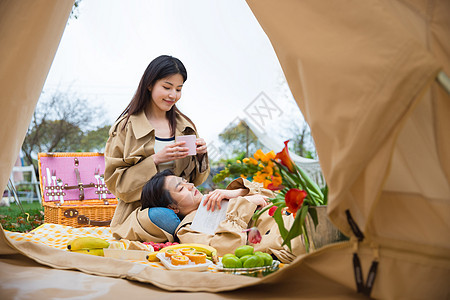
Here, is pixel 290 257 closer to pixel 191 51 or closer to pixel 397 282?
pixel 397 282

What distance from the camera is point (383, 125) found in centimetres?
92

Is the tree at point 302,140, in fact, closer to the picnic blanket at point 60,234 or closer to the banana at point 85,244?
the picnic blanket at point 60,234

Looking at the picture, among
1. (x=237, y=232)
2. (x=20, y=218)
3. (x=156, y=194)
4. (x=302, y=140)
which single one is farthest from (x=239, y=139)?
(x=237, y=232)

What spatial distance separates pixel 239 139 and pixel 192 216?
4.20 metres

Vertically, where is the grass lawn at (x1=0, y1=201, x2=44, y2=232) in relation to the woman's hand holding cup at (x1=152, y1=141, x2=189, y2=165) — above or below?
below

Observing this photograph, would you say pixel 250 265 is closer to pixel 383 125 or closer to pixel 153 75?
pixel 383 125

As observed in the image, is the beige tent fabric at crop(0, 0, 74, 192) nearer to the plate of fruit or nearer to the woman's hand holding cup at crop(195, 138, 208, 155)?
the plate of fruit

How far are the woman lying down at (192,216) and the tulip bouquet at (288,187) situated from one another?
341mm

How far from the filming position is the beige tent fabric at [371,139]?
93 centimetres

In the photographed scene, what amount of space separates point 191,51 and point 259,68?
1080mm

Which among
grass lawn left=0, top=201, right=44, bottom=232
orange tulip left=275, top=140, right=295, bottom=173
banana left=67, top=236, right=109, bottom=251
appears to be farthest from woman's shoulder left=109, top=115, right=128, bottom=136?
grass lawn left=0, top=201, right=44, bottom=232

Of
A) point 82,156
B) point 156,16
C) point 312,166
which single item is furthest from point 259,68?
point 82,156

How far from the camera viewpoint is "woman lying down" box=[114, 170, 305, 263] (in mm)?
1999

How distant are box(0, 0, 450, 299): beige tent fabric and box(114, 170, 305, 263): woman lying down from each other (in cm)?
63
